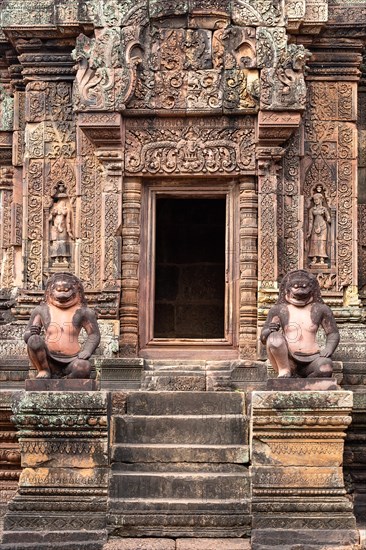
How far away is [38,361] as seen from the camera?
1070 centimetres

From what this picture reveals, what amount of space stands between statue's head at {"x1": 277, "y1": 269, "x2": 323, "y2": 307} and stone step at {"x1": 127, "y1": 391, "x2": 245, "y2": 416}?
116 cm

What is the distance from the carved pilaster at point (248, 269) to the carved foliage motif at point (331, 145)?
62 cm

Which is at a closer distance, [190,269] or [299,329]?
[299,329]

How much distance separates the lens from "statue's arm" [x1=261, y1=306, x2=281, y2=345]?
10.8 m

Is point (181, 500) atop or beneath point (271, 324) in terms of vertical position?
beneath

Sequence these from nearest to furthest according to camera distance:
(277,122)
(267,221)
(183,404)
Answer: (183,404), (277,122), (267,221)

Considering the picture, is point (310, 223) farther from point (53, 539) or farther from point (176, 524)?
point (53, 539)

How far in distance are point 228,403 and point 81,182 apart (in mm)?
2923

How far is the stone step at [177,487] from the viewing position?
1050 centimetres

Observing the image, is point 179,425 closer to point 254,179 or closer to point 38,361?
point 38,361

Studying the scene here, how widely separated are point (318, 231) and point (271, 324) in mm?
2046

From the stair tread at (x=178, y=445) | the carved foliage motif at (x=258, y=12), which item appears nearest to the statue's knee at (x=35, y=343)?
the stair tread at (x=178, y=445)

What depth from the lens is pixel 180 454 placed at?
10867 millimetres

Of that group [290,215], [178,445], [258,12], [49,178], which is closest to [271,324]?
[178,445]
